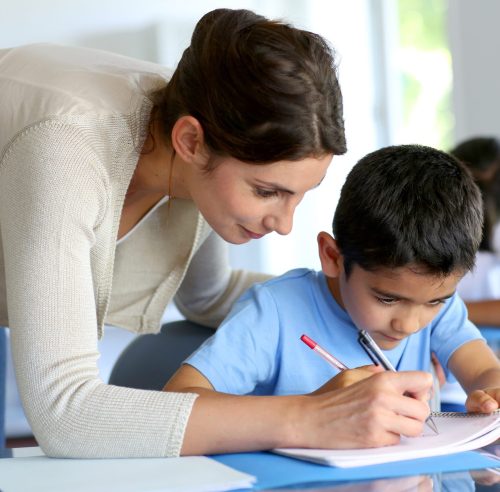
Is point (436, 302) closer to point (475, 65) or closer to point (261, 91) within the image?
point (261, 91)

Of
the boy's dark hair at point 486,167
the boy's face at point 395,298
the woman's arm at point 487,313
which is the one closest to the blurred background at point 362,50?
the boy's dark hair at point 486,167

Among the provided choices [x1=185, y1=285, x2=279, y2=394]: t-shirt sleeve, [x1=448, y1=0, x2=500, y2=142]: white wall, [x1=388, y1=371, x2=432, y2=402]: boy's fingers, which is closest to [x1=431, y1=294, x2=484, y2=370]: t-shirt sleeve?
[x1=185, y1=285, x2=279, y2=394]: t-shirt sleeve

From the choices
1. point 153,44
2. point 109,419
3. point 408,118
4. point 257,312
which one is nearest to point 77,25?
point 153,44

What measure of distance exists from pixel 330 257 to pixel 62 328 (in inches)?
16.8

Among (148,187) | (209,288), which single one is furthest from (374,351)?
(209,288)

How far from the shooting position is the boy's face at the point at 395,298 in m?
1.22

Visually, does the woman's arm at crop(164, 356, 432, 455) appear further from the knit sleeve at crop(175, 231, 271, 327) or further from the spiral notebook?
the knit sleeve at crop(175, 231, 271, 327)

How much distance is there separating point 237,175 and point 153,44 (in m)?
3.47

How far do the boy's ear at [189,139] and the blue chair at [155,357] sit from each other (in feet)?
1.32

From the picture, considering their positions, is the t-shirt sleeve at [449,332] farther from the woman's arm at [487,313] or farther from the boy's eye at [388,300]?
the woman's arm at [487,313]

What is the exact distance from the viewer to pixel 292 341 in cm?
132

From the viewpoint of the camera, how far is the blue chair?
1.50m

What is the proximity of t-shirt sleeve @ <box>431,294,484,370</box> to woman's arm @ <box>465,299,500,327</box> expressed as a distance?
0.57m

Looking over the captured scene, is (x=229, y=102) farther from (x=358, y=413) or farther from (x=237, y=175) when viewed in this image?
(x=358, y=413)
